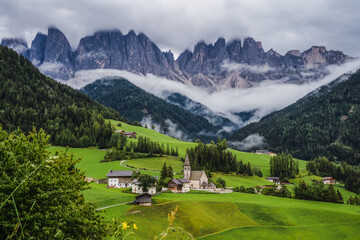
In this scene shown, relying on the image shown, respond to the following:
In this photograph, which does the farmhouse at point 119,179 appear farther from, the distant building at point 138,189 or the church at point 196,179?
the church at point 196,179

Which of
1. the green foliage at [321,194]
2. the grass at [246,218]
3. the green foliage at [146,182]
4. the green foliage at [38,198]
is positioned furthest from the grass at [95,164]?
the green foliage at [38,198]

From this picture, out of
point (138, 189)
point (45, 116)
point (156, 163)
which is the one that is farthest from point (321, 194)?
point (45, 116)

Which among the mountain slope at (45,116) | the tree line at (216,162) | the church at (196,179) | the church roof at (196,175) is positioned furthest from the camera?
the mountain slope at (45,116)

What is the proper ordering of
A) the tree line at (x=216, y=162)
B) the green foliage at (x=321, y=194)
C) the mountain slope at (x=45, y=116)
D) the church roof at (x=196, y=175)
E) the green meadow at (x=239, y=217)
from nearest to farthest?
the green meadow at (x=239, y=217) → the green foliage at (x=321, y=194) → the church roof at (x=196, y=175) → the tree line at (x=216, y=162) → the mountain slope at (x=45, y=116)

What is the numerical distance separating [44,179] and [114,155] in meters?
122

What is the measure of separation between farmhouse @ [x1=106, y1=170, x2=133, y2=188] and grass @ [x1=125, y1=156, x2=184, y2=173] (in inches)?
850

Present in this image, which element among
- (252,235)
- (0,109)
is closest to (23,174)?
(252,235)

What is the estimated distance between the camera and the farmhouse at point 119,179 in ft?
320

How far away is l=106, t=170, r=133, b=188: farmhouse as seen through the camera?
9750cm

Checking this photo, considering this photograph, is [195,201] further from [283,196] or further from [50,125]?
[50,125]

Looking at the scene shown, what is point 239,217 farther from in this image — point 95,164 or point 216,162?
point 95,164

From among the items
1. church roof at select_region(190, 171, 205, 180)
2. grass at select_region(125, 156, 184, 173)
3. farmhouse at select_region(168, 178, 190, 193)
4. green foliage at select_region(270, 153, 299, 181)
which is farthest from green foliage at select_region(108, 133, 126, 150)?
green foliage at select_region(270, 153, 299, 181)

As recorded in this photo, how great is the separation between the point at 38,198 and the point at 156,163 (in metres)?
116

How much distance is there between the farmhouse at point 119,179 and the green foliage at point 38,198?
79578 millimetres
